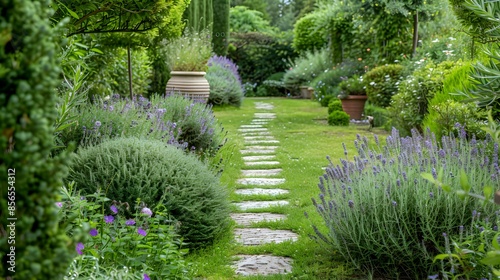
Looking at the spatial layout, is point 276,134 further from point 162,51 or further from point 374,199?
point 374,199

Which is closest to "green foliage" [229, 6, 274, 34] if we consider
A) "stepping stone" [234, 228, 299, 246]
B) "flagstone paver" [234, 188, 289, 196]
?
"flagstone paver" [234, 188, 289, 196]

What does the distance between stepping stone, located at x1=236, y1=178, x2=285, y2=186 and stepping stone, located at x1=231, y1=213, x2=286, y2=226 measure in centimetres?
107

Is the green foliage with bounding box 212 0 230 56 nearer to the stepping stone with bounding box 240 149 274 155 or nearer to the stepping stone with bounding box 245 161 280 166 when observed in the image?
the stepping stone with bounding box 240 149 274 155

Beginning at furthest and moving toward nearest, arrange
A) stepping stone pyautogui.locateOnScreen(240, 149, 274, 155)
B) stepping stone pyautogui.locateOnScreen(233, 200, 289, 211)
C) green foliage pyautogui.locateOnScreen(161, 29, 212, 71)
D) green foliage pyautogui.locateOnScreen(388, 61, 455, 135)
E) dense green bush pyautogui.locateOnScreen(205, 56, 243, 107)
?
dense green bush pyautogui.locateOnScreen(205, 56, 243, 107) → green foliage pyautogui.locateOnScreen(161, 29, 212, 71) → green foliage pyautogui.locateOnScreen(388, 61, 455, 135) → stepping stone pyautogui.locateOnScreen(240, 149, 274, 155) → stepping stone pyautogui.locateOnScreen(233, 200, 289, 211)

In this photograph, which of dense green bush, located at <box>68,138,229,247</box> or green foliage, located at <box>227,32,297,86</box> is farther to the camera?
green foliage, located at <box>227,32,297,86</box>

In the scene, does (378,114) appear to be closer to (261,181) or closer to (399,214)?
(261,181)

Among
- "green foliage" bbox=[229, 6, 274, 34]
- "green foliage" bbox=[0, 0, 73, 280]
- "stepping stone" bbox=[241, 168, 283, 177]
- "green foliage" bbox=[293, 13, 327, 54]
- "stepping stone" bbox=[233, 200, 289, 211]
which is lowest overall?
"stepping stone" bbox=[233, 200, 289, 211]

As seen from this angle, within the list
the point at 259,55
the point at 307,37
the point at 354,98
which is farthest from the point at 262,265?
the point at 259,55

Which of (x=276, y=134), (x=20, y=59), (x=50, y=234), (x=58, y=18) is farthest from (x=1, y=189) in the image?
(x=276, y=134)

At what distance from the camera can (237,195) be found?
5.14 m

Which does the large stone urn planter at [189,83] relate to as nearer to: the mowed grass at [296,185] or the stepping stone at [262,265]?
the mowed grass at [296,185]

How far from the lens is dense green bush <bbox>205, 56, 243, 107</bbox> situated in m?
14.1

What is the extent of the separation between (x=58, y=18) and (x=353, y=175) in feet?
6.83

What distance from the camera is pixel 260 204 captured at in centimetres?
489
